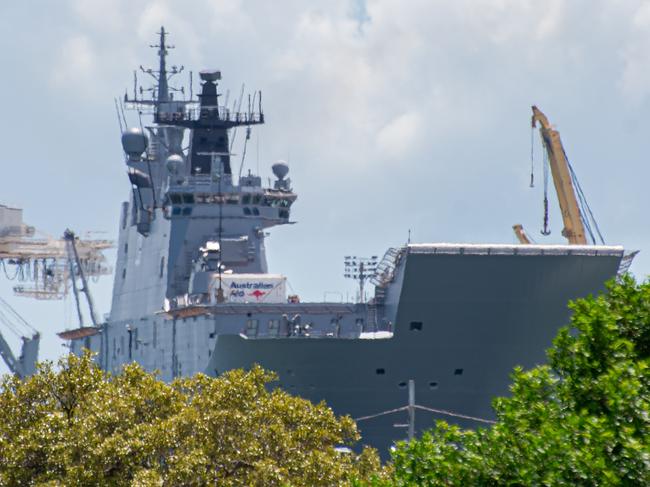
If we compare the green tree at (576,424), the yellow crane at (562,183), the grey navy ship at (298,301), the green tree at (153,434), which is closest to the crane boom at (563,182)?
the yellow crane at (562,183)

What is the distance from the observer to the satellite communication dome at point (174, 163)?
6781 cm

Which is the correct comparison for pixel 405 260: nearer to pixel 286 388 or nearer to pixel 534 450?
Result: pixel 286 388

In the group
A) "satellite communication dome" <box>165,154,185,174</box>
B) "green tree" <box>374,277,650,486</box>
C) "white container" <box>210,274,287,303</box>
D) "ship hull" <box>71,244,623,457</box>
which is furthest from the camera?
"satellite communication dome" <box>165,154,185,174</box>

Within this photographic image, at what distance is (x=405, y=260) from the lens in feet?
179

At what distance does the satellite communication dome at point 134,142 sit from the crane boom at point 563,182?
15.9 m

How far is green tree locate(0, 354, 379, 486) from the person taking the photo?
34.6 metres

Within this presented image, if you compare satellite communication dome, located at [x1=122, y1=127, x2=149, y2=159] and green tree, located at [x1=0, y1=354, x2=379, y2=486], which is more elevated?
satellite communication dome, located at [x1=122, y1=127, x2=149, y2=159]

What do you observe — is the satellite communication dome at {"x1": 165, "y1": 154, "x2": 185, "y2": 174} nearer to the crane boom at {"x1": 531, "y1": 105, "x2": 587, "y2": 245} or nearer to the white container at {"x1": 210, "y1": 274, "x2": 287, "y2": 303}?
the white container at {"x1": 210, "y1": 274, "x2": 287, "y2": 303}

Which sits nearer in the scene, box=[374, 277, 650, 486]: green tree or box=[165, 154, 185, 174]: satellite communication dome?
box=[374, 277, 650, 486]: green tree

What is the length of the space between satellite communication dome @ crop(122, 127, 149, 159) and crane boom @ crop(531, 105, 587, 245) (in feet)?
52.3

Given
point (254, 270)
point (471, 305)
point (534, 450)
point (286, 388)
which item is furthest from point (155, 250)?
point (534, 450)

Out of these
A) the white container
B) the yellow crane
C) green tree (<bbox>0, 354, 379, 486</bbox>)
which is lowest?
green tree (<bbox>0, 354, 379, 486</bbox>)

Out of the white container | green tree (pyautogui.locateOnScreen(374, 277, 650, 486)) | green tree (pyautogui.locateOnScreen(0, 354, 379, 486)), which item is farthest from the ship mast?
green tree (pyautogui.locateOnScreen(374, 277, 650, 486))

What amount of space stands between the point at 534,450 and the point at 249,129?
50.7m
